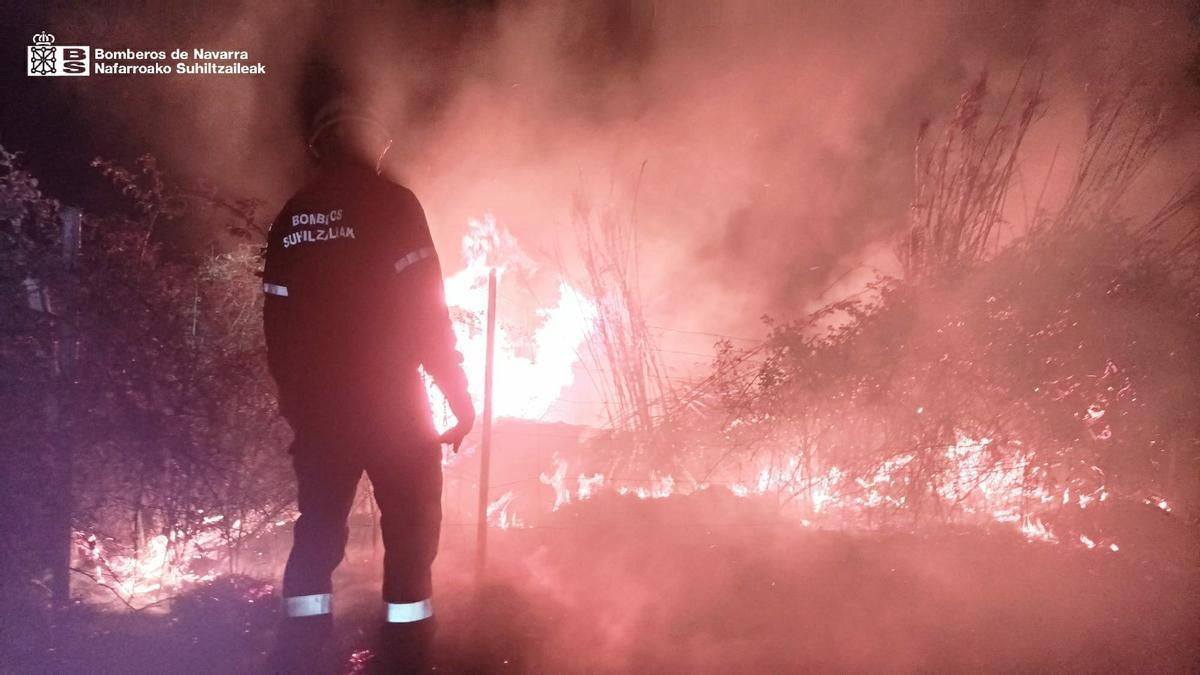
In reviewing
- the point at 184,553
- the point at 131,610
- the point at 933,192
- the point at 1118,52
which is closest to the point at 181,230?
the point at 184,553

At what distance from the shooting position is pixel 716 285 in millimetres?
8938

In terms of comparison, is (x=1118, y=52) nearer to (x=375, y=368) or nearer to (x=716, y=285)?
(x=716, y=285)

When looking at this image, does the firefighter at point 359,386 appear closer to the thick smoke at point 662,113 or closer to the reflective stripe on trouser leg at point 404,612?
the reflective stripe on trouser leg at point 404,612

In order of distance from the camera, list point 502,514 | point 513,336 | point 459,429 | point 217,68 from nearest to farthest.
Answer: point 459,429 → point 217,68 → point 502,514 → point 513,336

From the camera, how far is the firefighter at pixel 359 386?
8.23ft

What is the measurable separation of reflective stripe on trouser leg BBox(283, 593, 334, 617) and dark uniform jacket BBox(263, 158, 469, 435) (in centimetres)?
65

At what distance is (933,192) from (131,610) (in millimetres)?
6421

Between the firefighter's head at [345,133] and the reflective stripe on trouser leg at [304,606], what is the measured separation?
1719 millimetres

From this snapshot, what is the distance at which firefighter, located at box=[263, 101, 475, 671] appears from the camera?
2508mm

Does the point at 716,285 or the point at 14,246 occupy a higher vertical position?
the point at 716,285

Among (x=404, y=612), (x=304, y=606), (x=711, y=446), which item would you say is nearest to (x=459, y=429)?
(x=404, y=612)

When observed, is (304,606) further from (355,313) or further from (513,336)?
(513,336)

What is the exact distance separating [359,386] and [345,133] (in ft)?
3.37

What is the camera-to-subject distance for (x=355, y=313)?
2.52 metres
